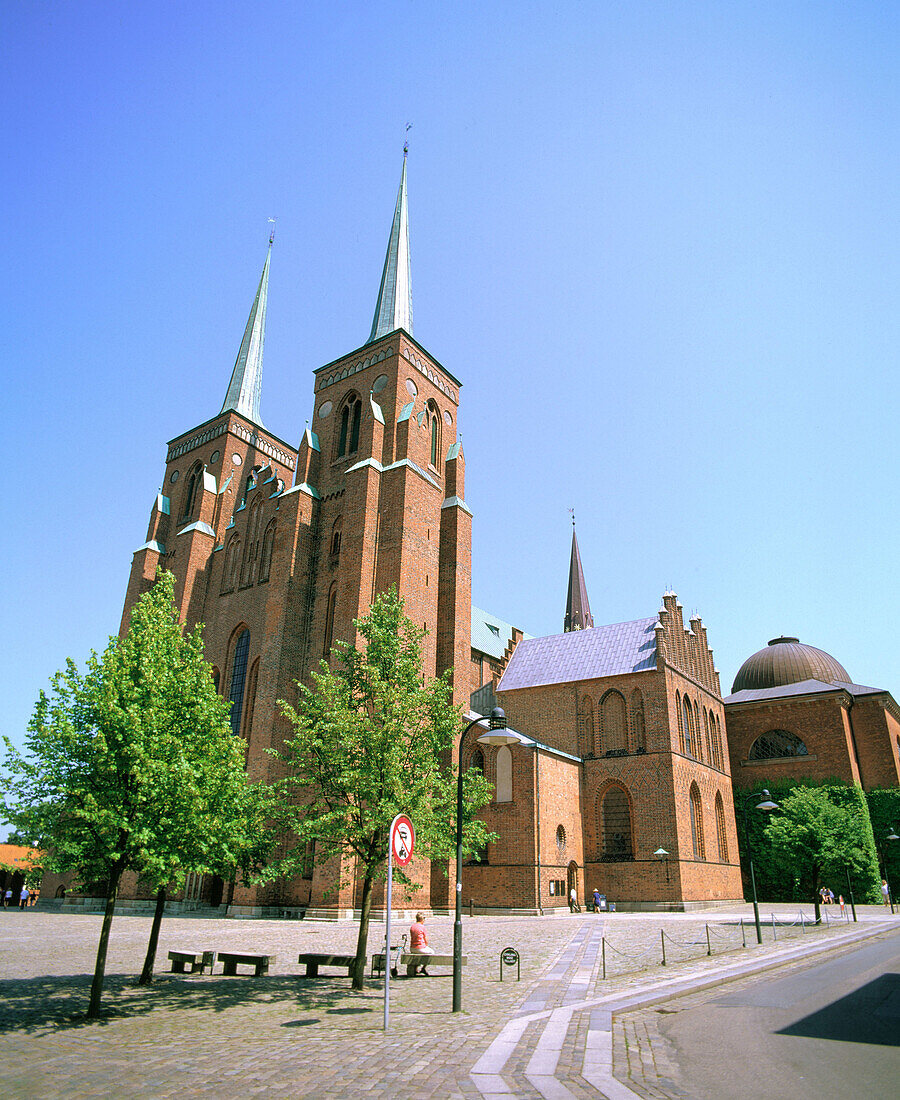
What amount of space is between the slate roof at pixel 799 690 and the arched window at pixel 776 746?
2.23m

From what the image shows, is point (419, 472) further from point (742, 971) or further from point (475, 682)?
point (742, 971)

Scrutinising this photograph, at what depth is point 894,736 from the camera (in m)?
45.9

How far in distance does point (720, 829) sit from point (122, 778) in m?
38.4

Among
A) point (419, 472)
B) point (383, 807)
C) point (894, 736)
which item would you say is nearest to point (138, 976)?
point (383, 807)

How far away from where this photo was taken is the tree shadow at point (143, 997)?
10.5 metres

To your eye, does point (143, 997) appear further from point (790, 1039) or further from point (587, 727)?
point (587, 727)

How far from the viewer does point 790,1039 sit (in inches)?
357

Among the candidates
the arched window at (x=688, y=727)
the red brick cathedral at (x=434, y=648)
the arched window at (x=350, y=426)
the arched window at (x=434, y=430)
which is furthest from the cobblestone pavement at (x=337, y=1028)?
the arched window at (x=434, y=430)

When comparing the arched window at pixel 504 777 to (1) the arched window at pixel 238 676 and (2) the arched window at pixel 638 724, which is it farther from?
(1) the arched window at pixel 238 676

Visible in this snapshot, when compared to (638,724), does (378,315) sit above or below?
above

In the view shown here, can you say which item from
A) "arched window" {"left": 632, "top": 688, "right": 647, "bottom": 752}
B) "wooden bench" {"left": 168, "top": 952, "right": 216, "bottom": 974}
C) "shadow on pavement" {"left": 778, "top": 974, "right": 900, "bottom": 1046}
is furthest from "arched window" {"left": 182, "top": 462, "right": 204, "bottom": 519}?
"shadow on pavement" {"left": 778, "top": 974, "right": 900, "bottom": 1046}

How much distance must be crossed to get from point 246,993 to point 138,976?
10.7 ft

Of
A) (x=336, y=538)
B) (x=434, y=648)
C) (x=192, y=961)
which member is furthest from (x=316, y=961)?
(x=336, y=538)

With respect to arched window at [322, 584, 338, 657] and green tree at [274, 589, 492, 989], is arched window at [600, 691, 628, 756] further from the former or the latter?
green tree at [274, 589, 492, 989]
